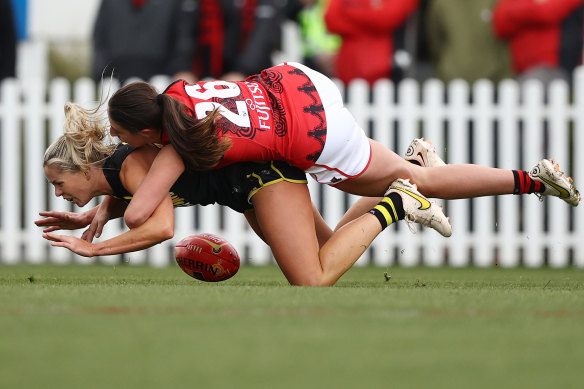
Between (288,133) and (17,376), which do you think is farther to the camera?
(288,133)

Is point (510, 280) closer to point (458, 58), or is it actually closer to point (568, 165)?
point (568, 165)

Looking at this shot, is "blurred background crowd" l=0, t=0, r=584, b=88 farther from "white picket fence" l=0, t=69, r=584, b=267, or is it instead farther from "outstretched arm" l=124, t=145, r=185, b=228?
"outstretched arm" l=124, t=145, r=185, b=228

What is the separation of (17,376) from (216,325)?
0.90m

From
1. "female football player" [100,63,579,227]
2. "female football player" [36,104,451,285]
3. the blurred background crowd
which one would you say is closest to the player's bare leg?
"female football player" [36,104,451,285]

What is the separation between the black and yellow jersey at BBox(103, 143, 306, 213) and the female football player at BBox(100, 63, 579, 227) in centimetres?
8

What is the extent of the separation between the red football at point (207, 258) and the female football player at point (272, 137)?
1.86 ft

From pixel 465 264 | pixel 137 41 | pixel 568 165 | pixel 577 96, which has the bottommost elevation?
pixel 465 264

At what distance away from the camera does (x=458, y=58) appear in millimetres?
9500

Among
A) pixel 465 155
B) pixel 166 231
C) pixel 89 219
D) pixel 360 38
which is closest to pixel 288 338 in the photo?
pixel 166 231

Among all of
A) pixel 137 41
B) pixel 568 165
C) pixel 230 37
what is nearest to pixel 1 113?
pixel 137 41

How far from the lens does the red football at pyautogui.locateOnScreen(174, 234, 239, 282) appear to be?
545cm

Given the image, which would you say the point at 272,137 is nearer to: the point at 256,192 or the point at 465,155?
the point at 256,192

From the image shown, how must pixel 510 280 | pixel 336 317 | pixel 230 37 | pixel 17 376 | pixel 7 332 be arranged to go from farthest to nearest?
pixel 230 37 → pixel 510 280 → pixel 336 317 → pixel 7 332 → pixel 17 376

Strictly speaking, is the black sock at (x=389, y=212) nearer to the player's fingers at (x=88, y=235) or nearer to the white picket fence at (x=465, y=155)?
the player's fingers at (x=88, y=235)
